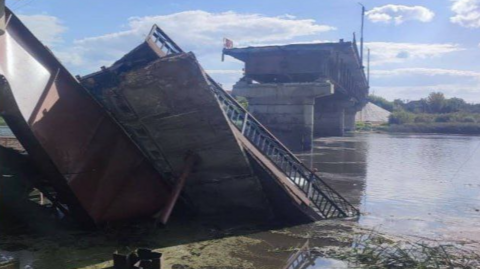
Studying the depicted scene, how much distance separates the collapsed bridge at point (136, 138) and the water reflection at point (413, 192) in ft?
8.00

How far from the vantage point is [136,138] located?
7.75 meters

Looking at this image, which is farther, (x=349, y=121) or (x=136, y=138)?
(x=349, y=121)

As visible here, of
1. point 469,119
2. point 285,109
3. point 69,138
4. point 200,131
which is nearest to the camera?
point 69,138

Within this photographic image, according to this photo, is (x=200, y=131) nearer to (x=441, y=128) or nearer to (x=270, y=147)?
(x=270, y=147)

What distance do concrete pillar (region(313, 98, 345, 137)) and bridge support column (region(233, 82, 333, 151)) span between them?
841 inches

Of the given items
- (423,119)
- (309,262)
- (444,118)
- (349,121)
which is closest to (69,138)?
(309,262)

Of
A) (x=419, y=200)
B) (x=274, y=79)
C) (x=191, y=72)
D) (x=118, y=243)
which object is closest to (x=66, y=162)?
(x=118, y=243)

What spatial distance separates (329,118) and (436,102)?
61.7 meters

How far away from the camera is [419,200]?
12297 millimetres

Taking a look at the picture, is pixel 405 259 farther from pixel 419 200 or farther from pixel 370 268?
pixel 419 200

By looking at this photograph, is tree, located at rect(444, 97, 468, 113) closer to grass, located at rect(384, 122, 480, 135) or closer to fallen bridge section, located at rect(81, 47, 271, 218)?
grass, located at rect(384, 122, 480, 135)

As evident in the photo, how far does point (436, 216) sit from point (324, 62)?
721 inches

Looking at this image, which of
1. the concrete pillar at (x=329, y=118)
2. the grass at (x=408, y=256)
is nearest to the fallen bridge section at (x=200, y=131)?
the grass at (x=408, y=256)

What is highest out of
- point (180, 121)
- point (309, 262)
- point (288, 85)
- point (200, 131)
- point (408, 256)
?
point (288, 85)
